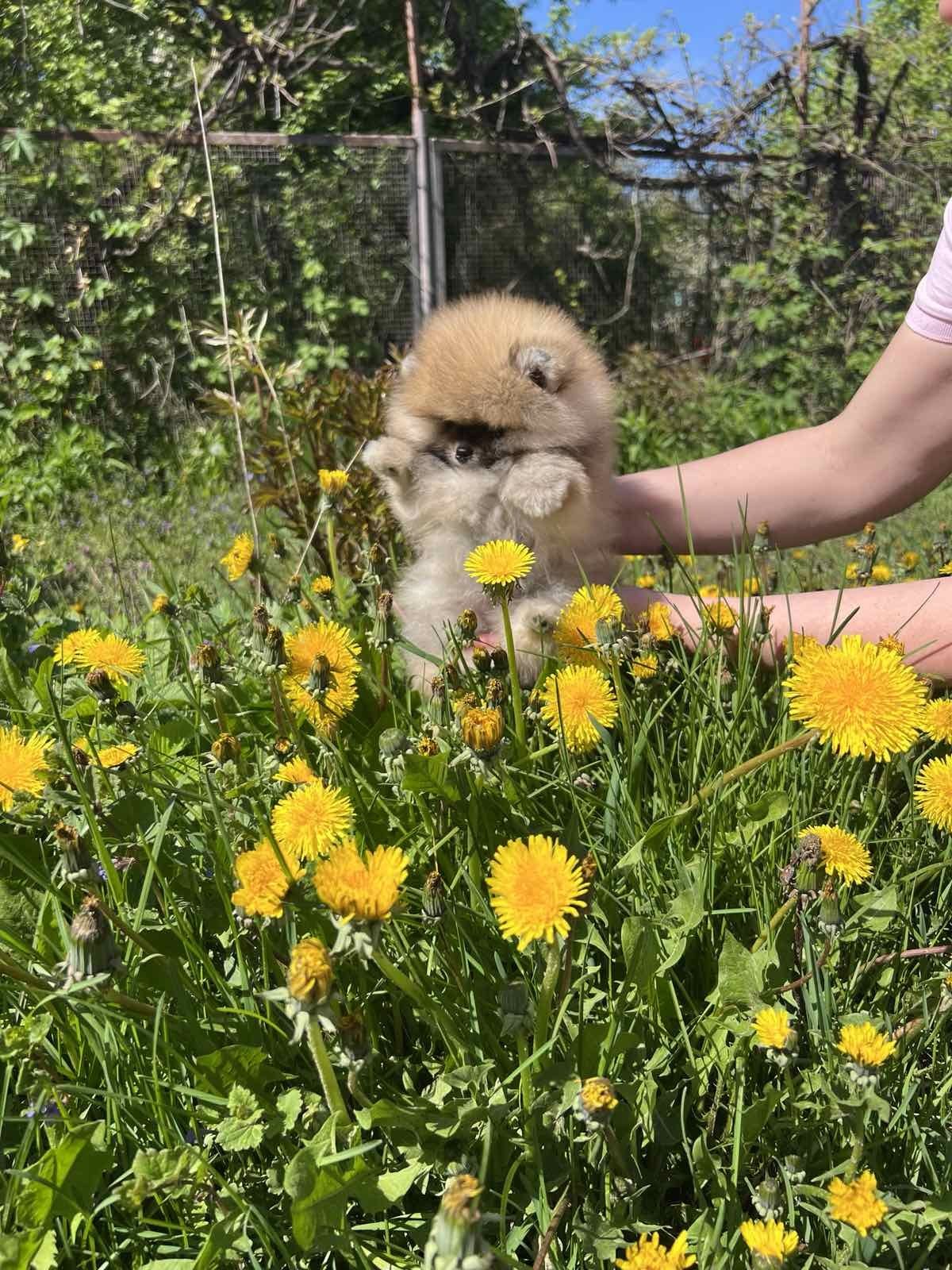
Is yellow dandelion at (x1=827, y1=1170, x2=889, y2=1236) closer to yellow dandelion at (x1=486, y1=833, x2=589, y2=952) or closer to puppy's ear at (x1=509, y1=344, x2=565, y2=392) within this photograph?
yellow dandelion at (x1=486, y1=833, x2=589, y2=952)

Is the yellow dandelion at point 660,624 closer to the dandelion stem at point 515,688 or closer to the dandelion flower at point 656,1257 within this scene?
the dandelion stem at point 515,688

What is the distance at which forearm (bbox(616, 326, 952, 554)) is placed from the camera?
204 centimetres

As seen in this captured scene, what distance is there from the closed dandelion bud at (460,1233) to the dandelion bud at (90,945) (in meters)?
0.40

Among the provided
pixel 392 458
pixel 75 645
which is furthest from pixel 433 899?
pixel 392 458

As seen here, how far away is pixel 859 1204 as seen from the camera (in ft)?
2.69

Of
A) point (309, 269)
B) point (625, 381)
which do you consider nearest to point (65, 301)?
point (309, 269)

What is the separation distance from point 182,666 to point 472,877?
1038 millimetres

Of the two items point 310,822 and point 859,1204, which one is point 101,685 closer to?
point 310,822

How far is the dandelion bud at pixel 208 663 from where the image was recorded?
1.28m

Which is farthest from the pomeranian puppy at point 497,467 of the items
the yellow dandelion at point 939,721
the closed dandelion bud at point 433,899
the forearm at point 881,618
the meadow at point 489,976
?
the closed dandelion bud at point 433,899

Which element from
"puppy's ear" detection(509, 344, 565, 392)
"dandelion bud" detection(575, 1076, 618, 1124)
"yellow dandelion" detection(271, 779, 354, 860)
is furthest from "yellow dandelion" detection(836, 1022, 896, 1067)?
"puppy's ear" detection(509, 344, 565, 392)

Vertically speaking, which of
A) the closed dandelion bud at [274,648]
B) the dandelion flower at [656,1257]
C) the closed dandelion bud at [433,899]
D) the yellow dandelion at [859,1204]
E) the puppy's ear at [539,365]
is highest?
the puppy's ear at [539,365]

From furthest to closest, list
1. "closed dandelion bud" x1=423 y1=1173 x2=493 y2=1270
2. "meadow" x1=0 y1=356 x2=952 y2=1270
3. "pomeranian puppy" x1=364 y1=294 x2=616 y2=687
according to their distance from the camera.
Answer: "pomeranian puppy" x1=364 y1=294 x2=616 y2=687
"meadow" x1=0 y1=356 x2=952 y2=1270
"closed dandelion bud" x1=423 y1=1173 x2=493 y2=1270

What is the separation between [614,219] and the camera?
7840 millimetres
